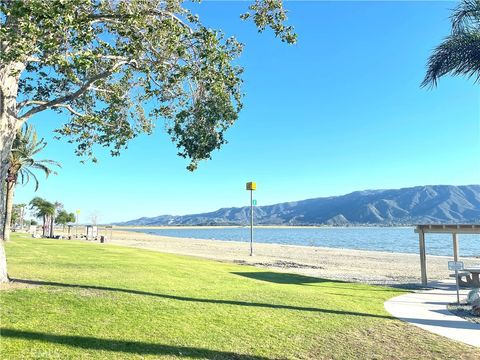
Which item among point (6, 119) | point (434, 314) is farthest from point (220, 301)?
point (6, 119)

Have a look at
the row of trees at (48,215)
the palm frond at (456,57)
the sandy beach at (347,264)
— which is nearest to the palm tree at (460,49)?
the palm frond at (456,57)

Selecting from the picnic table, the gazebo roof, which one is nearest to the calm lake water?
the picnic table

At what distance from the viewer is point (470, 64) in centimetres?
1003

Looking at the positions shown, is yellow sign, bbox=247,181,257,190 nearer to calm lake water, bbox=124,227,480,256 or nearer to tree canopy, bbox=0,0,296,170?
tree canopy, bbox=0,0,296,170

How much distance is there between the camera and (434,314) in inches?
352

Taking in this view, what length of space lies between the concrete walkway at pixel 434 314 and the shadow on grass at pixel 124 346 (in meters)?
4.05

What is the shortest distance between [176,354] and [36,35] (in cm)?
499

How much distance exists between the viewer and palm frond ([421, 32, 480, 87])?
32.4 feet

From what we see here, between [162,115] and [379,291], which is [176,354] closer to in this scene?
[162,115]

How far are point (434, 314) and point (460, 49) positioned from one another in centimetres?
667

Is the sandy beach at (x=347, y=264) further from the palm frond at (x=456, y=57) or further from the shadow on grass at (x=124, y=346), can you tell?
the shadow on grass at (x=124, y=346)

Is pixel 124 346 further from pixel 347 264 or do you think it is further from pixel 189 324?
pixel 347 264

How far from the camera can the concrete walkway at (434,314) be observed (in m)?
7.20

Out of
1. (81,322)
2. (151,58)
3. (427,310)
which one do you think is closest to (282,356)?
(81,322)
